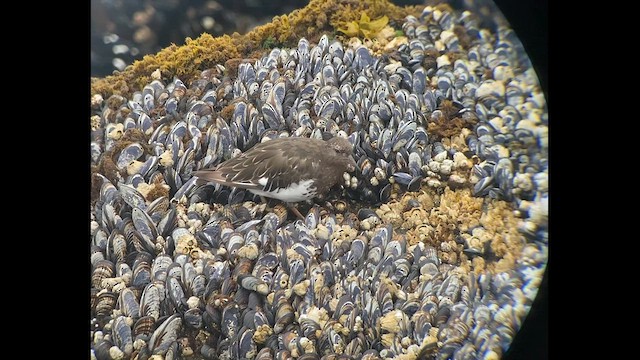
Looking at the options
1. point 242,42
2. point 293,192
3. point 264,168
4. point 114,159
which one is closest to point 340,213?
point 293,192

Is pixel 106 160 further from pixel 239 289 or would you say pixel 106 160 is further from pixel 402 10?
pixel 402 10

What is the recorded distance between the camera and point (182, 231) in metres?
1.82

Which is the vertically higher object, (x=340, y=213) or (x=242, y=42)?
(x=242, y=42)

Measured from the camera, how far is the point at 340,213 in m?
1.87

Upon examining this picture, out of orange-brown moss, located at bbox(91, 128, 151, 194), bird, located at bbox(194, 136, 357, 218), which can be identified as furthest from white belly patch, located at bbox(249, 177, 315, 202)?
orange-brown moss, located at bbox(91, 128, 151, 194)

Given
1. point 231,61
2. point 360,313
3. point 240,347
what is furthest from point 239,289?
point 231,61

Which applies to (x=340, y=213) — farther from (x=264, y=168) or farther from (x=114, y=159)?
(x=114, y=159)

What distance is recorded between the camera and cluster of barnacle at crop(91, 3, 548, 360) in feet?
5.98

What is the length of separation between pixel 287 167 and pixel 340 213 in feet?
0.77

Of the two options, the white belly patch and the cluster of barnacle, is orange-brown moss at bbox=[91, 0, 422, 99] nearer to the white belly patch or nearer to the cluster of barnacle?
the cluster of barnacle

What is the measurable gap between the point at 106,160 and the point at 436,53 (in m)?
1.15

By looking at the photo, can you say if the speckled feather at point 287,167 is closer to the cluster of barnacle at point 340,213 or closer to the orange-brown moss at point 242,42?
the cluster of barnacle at point 340,213

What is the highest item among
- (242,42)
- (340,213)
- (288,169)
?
(242,42)

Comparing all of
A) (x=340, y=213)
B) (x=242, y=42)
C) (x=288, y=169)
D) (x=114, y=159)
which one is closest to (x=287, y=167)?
(x=288, y=169)
